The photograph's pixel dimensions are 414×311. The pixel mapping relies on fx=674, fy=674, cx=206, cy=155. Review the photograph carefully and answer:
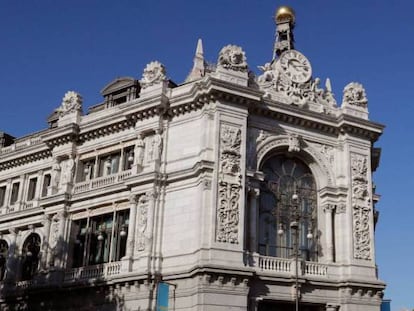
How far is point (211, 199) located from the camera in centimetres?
3441

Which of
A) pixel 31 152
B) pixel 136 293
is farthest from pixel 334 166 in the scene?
pixel 31 152

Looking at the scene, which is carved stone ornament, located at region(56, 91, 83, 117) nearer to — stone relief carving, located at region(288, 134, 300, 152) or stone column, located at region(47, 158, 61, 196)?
stone column, located at region(47, 158, 61, 196)

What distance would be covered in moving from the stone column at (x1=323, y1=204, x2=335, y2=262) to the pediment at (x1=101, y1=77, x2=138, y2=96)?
14920 mm

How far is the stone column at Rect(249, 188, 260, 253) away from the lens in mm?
35312

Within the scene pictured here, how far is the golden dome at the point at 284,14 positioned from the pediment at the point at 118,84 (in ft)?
43.7

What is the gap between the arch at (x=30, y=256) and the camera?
43.3 meters

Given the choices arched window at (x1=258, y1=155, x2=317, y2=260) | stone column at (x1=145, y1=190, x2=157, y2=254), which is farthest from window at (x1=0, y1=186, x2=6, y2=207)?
arched window at (x1=258, y1=155, x2=317, y2=260)

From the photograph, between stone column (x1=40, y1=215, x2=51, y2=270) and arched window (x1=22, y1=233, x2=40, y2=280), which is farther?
arched window (x1=22, y1=233, x2=40, y2=280)

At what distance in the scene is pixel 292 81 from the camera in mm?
39719

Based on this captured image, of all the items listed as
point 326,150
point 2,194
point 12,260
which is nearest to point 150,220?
point 326,150

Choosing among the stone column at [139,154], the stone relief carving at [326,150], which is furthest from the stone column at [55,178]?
the stone relief carving at [326,150]

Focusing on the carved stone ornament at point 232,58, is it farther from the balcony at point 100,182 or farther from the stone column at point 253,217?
the balcony at point 100,182

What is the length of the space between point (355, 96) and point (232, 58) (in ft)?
28.1

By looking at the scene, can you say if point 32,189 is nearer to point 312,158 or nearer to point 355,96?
point 312,158
